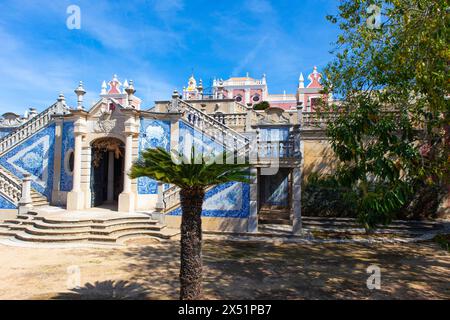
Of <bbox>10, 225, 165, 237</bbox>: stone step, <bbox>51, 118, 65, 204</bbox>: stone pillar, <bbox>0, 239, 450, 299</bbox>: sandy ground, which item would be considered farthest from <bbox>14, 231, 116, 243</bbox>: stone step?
<bbox>51, 118, 65, 204</bbox>: stone pillar

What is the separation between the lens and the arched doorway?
16.2 metres

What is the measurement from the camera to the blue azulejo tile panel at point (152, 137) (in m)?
15.4

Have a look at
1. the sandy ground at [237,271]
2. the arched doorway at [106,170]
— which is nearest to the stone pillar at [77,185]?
Answer: the arched doorway at [106,170]

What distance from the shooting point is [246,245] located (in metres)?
11.3

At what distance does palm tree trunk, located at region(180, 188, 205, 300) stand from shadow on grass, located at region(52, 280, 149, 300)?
1.81 m

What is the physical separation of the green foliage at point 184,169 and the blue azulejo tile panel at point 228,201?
7851mm

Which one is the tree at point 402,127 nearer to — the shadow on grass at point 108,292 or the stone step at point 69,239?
the shadow on grass at point 108,292

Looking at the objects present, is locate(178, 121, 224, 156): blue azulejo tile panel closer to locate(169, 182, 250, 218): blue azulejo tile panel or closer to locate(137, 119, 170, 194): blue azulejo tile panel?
locate(137, 119, 170, 194): blue azulejo tile panel

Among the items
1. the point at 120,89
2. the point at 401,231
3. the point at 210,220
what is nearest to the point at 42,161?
the point at 210,220

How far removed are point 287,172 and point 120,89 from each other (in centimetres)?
3787

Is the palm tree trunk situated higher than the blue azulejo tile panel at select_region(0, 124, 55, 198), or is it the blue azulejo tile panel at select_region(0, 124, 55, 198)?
the blue azulejo tile panel at select_region(0, 124, 55, 198)
